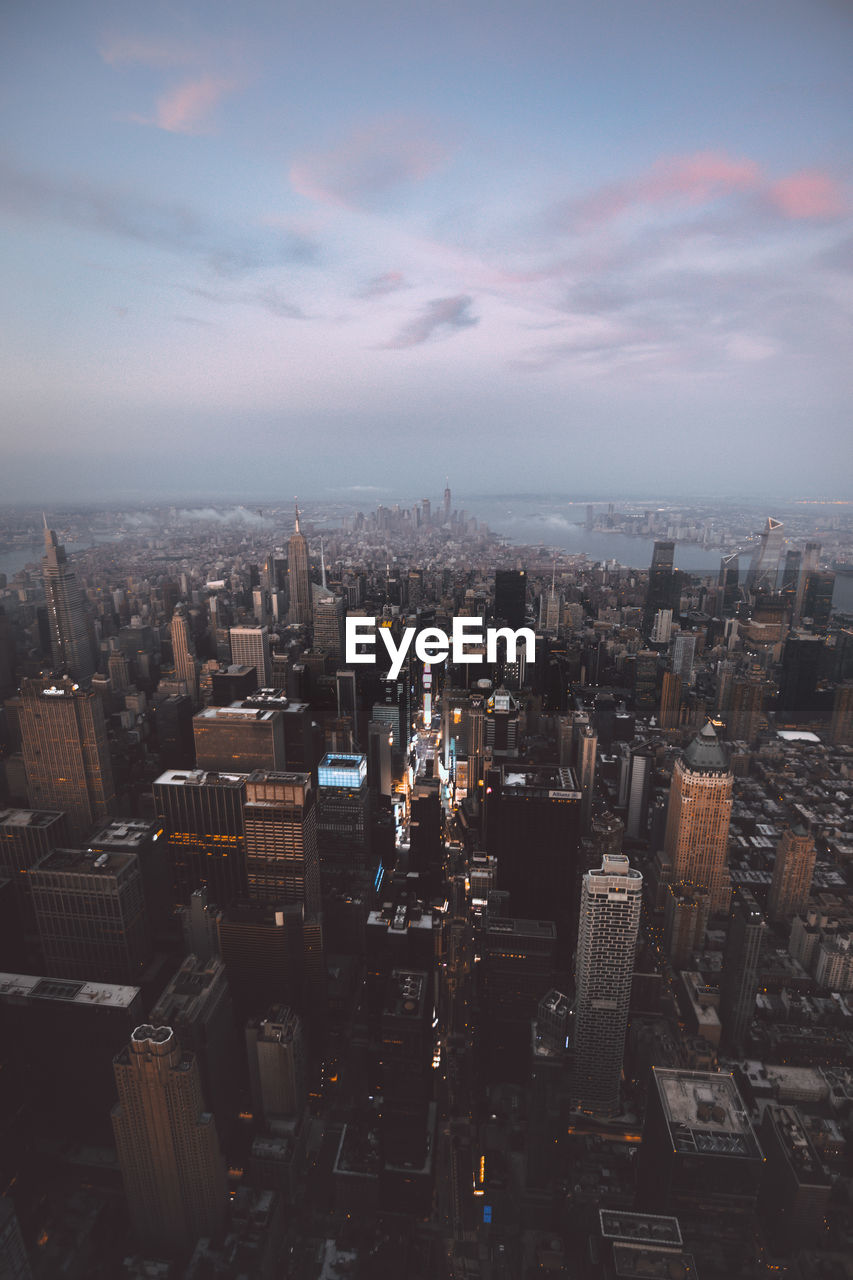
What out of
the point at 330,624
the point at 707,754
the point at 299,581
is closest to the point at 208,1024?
the point at 330,624

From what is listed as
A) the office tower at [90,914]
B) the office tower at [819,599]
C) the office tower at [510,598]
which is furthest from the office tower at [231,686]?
the office tower at [819,599]

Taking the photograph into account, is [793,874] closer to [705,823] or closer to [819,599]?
[705,823]

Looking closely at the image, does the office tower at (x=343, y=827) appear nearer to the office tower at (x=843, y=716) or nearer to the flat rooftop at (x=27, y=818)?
the flat rooftop at (x=27, y=818)

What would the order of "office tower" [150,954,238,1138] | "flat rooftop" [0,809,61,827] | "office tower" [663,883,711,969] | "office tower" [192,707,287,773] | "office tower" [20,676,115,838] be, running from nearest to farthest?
1. "office tower" [150,954,238,1138]
2. "flat rooftop" [0,809,61,827]
3. "office tower" [663,883,711,969]
4. "office tower" [20,676,115,838]
5. "office tower" [192,707,287,773]

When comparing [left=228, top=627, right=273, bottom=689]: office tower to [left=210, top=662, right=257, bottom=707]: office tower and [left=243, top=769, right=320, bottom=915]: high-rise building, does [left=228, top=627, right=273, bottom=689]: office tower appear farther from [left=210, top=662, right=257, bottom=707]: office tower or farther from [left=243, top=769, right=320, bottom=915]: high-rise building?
[left=243, top=769, right=320, bottom=915]: high-rise building

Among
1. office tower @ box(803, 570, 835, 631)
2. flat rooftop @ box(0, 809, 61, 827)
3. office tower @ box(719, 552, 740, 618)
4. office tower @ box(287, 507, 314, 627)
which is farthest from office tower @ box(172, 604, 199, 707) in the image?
office tower @ box(803, 570, 835, 631)

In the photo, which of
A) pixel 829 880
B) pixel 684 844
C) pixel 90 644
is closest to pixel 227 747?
pixel 90 644

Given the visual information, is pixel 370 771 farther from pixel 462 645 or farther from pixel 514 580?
pixel 514 580
